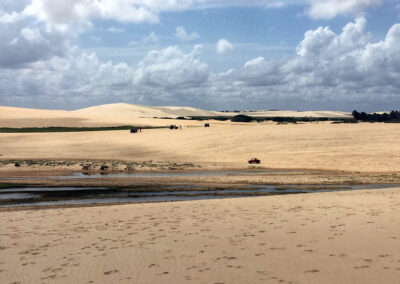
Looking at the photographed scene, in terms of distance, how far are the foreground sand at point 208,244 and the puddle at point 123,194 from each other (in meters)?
4.00

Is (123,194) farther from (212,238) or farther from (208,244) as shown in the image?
(208,244)

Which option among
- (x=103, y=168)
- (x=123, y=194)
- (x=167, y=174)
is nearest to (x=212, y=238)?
(x=123, y=194)

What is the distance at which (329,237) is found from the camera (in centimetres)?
1145

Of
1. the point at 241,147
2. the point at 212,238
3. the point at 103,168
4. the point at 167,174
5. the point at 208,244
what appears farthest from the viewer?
the point at 241,147

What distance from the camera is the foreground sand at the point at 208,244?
8773mm

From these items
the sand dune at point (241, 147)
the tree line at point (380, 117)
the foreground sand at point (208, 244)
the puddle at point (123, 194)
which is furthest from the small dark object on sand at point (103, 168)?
the tree line at point (380, 117)

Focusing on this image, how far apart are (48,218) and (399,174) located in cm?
2508

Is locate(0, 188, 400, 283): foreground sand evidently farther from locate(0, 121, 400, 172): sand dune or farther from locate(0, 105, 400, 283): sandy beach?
locate(0, 121, 400, 172): sand dune

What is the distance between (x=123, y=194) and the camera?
23406 millimetres

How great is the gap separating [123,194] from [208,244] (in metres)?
12.9

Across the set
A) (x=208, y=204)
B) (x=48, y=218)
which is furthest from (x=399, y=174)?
(x=48, y=218)

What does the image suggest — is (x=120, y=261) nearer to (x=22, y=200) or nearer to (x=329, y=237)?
(x=329, y=237)

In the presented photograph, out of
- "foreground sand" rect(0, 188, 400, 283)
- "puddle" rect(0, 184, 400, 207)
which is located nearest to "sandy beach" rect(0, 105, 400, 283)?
"foreground sand" rect(0, 188, 400, 283)

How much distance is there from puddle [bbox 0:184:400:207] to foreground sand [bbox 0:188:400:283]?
4.00 metres
